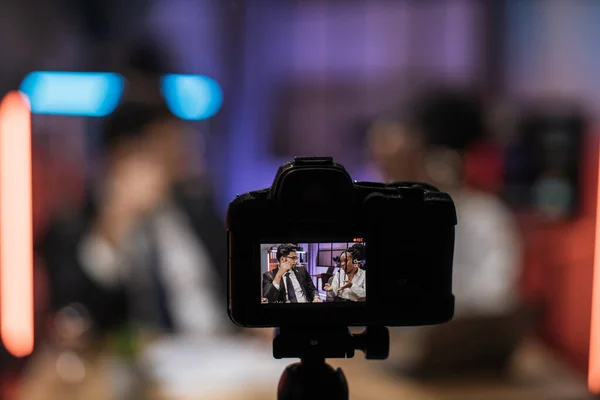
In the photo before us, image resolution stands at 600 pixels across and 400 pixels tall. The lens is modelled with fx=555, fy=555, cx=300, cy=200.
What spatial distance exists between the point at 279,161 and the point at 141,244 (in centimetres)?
178

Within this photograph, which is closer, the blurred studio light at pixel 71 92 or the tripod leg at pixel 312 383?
the tripod leg at pixel 312 383

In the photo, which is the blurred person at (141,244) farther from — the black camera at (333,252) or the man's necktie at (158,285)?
the black camera at (333,252)

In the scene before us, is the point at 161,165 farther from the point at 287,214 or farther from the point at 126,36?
the point at 126,36

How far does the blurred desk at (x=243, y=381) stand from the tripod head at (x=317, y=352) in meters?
0.64

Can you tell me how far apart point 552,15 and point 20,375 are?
3067 millimetres

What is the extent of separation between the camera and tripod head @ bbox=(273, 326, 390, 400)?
682mm

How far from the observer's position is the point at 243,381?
146 centimetres

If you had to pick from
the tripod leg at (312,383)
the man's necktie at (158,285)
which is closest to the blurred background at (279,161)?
the man's necktie at (158,285)

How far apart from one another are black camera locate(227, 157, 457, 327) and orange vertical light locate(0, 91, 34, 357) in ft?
3.24

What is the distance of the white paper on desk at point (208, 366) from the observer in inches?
56.3

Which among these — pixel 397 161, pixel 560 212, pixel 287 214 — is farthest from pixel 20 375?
pixel 560 212

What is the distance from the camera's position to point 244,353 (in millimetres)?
1655

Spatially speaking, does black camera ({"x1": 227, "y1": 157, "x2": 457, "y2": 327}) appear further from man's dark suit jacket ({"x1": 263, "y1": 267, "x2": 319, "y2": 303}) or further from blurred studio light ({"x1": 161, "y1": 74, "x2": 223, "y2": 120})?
blurred studio light ({"x1": 161, "y1": 74, "x2": 223, "y2": 120})

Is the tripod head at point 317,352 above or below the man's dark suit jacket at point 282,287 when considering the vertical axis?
below
